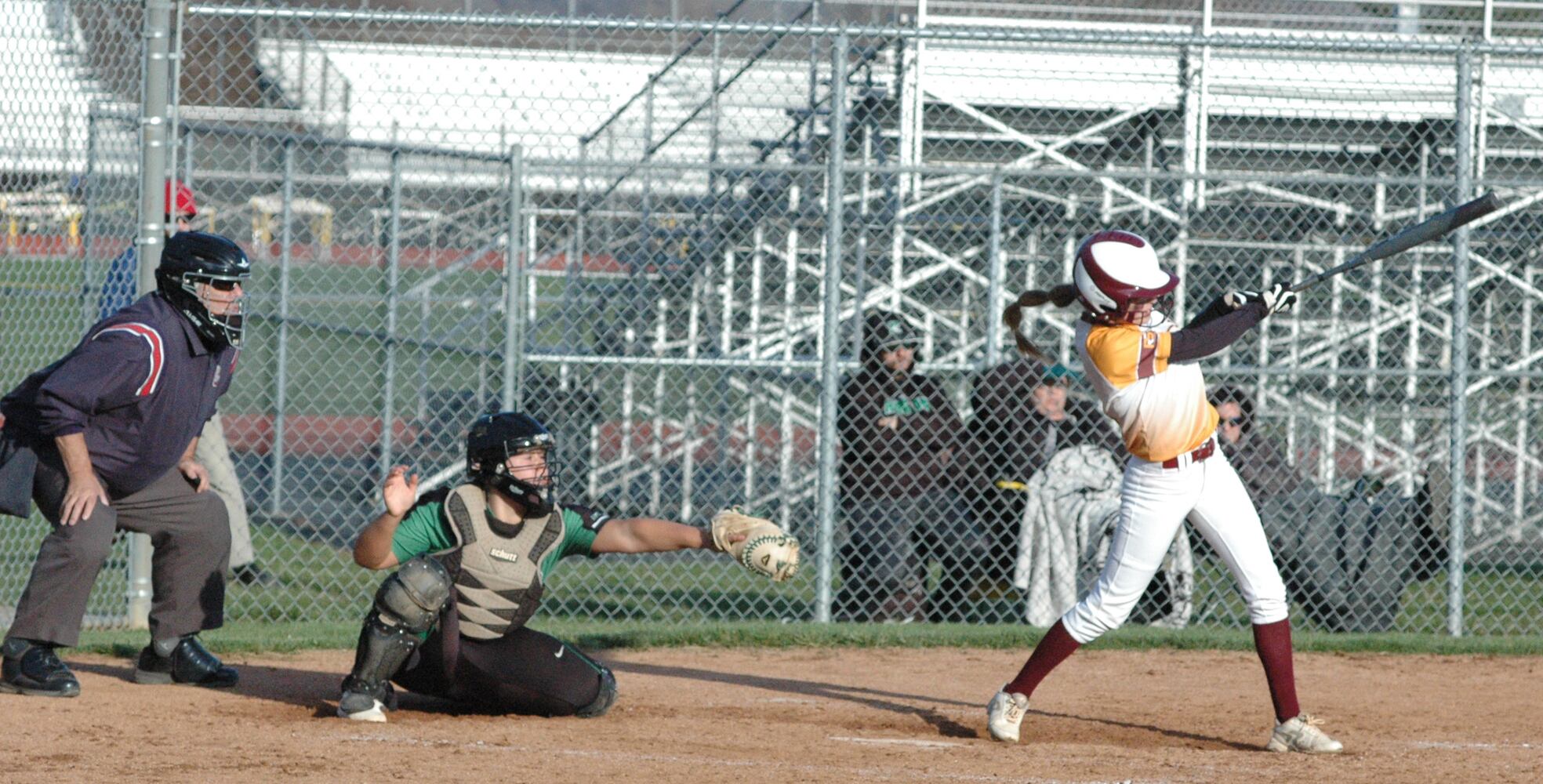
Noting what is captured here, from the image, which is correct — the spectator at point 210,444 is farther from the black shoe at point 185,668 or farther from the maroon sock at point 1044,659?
the maroon sock at point 1044,659

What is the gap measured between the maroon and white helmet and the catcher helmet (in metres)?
1.73

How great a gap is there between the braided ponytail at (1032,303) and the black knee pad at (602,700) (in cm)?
176

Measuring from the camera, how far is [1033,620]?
7.79 metres

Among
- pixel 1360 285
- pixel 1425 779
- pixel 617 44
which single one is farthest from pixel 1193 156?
pixel 1425 779

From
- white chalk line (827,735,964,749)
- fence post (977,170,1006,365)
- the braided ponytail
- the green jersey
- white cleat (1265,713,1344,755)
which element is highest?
fence post (977,170,1006,365)

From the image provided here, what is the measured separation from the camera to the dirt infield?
180 inches

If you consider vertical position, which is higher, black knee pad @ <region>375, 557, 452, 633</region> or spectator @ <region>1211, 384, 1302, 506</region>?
spectator @ <region>1211, 384, 1302, 506</region>

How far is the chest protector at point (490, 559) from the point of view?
516cm

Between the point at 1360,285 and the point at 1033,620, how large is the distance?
6.07 m

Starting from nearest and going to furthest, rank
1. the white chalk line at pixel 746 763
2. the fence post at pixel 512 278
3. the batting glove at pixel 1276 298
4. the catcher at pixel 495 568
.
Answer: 1. the white chalk line at pixel 746 763
2. the batting glove at pixel 1276 298
3. the catcher at pixel 495 568
4. the fence post at pixel 512 278

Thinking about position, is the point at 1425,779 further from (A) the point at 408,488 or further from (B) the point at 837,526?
(B) the point at 837,526

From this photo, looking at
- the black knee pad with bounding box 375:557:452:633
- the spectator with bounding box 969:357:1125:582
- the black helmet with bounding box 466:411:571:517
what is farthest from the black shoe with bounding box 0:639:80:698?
the spectator with bounding box 969:357:1125:582

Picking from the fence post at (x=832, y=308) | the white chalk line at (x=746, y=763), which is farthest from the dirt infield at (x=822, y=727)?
the fence post at (x=832, y=308)

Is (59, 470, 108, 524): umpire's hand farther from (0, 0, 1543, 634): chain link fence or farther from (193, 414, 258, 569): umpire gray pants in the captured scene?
(193, 414, 258, 569): umpire gray pants
